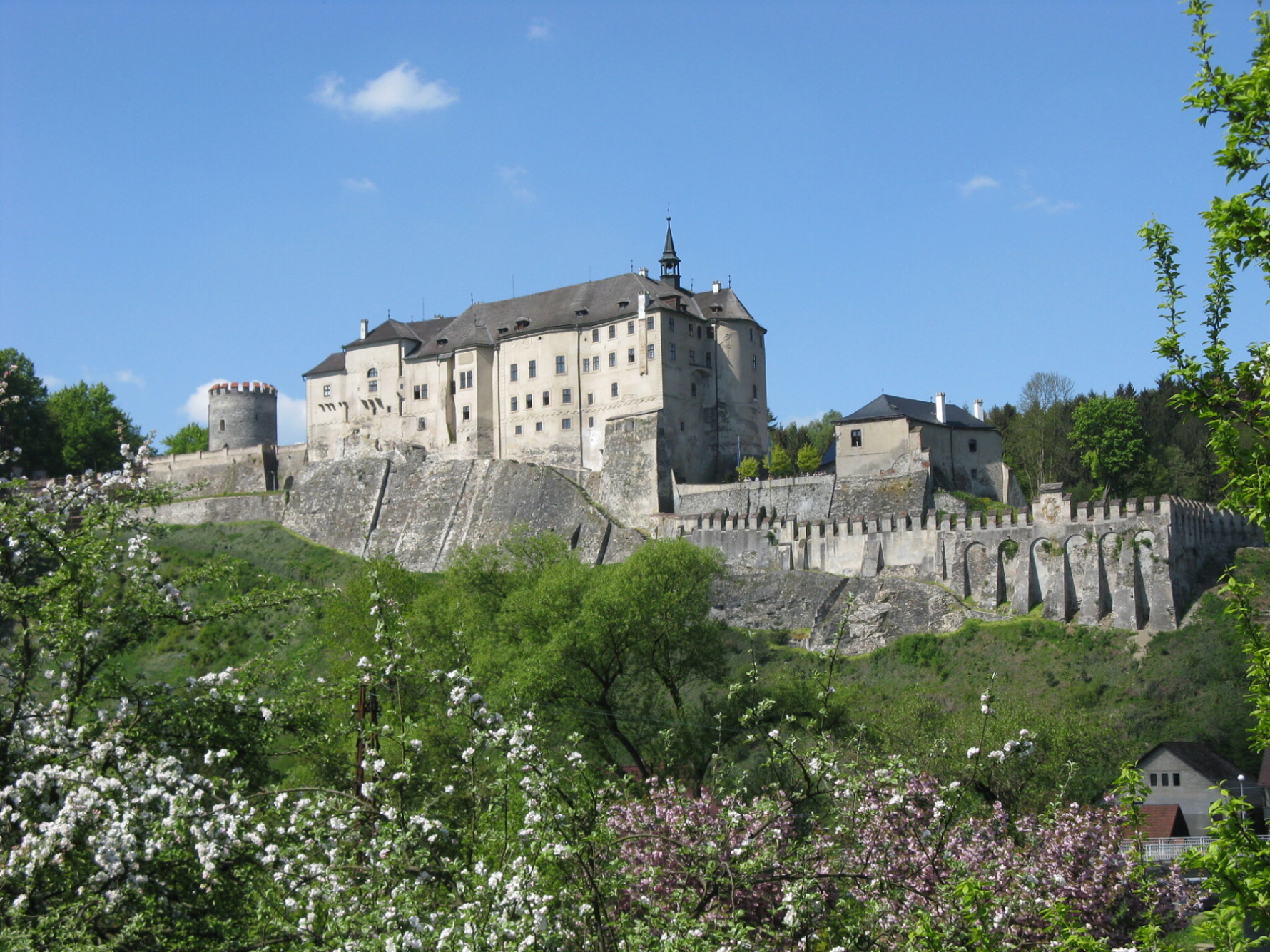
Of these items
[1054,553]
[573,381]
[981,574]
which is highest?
[573,381]

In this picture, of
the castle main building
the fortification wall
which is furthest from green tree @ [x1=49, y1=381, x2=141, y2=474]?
the fortification wall

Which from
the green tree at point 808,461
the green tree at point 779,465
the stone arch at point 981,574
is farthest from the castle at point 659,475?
the green tree at point 808,461

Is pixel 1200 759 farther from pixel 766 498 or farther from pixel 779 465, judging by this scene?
pixel 779 465

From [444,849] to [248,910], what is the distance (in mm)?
1864

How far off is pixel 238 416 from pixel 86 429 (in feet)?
35.2

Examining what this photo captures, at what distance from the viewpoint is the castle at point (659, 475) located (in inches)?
2040

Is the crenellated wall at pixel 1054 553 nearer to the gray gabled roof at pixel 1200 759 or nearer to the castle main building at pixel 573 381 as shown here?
the gray gabled roof at pixel 1200 759

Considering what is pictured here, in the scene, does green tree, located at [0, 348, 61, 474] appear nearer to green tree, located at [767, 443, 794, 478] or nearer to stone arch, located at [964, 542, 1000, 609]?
green tree, located at [767, 443, 794, 478]

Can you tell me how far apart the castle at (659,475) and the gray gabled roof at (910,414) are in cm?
17

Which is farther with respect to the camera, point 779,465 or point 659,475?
point 779,465

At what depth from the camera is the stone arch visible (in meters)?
52.7

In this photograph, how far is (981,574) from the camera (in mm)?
53500

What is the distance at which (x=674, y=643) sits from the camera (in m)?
40.8

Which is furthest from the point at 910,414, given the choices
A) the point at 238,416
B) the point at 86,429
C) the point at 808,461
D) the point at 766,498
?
the point at 86,429
